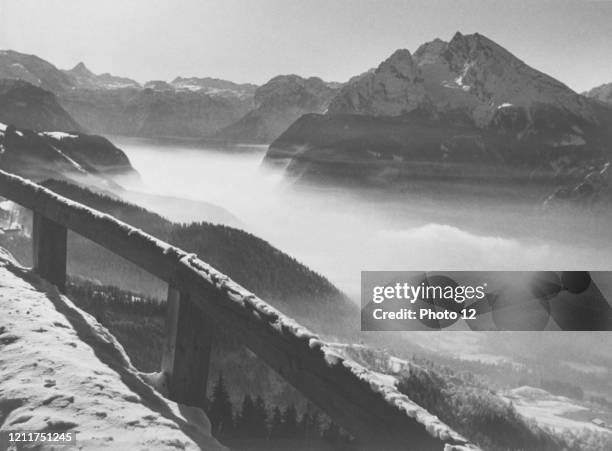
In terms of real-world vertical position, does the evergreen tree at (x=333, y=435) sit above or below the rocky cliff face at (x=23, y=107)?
below

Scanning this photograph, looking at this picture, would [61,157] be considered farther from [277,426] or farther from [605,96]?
[605,96]

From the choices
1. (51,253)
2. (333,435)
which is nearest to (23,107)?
(51,253)

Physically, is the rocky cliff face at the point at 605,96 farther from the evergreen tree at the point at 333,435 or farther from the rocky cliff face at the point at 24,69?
the rocky cliff face at the point at 24,69

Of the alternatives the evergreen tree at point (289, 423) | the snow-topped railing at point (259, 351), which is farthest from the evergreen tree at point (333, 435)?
the snow-topped railing at point (259, 351)

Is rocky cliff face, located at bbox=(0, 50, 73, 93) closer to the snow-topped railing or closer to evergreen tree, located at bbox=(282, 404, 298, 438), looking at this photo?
the snow-topped railing

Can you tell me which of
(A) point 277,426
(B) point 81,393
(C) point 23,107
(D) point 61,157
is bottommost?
(A) point 277,426

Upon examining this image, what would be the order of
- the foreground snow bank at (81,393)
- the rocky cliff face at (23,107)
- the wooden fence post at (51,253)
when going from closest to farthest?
1. the foreground snow bank at (81,393)
2. the wooden fence post at (51,253)
3. the rocky cliff face at (23,107)

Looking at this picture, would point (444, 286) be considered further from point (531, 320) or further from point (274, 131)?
point (274, 131)
